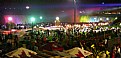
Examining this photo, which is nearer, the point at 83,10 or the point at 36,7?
the point at 36,7

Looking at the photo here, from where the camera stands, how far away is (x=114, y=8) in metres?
60.6

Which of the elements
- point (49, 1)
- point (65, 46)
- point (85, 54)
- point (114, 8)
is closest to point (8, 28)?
point (65, 46)

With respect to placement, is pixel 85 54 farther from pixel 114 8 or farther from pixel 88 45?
pixel 114 8

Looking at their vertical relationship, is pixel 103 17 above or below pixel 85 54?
below

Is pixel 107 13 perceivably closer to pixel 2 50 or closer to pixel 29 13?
pixel 29 13

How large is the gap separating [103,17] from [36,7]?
985 inches

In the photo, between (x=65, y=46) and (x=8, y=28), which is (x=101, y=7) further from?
(x=65, y=46)

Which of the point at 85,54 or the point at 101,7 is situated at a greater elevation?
the point at 85,54

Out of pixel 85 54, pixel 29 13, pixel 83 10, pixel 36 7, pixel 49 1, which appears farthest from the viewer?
pixel 83 10

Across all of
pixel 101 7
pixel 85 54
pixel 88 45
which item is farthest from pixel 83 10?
pixel 85 54

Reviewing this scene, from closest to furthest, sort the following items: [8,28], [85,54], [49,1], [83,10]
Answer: [85,54] < [8,28] < [49,1] < [83,10]

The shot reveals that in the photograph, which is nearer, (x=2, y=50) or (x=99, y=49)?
(x=2, y=50)

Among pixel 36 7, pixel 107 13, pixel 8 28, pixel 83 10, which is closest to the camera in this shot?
pixel 8 28

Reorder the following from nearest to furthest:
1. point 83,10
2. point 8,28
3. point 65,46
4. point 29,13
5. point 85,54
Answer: point 85,54 < point 65,46 < point 8,28 < point 29,13 < point 83,10
